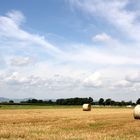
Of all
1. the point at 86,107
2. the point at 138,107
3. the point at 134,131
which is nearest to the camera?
the point at 134,131

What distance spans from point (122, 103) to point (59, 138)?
98.2 m

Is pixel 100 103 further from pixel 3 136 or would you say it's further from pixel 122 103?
pixel 3 136

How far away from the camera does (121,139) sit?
55.1ft

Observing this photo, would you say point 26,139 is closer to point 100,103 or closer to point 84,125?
point 84,125

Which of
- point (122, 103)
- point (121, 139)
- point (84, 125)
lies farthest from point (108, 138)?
point (122, 103)

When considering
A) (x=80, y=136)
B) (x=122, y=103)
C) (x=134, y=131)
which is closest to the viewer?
(x=80, y=136)

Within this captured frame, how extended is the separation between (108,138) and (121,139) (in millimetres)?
624

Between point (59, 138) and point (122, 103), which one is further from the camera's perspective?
point (122, 103)

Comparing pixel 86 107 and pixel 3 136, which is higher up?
pixel 86 107

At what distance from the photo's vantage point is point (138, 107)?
103ft

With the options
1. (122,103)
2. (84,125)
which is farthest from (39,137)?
(122,103)

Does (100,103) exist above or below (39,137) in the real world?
above

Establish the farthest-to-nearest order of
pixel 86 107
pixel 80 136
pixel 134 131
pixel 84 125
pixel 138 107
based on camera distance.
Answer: pixel 86 107 < pixel 138 107 < pixel 84 125 < pixel 134 131 < pixel 80 136

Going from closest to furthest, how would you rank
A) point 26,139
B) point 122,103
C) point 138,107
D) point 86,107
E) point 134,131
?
point 26,139 → point 134,131 → point 138,107 → point 86,107 → point 122,103
